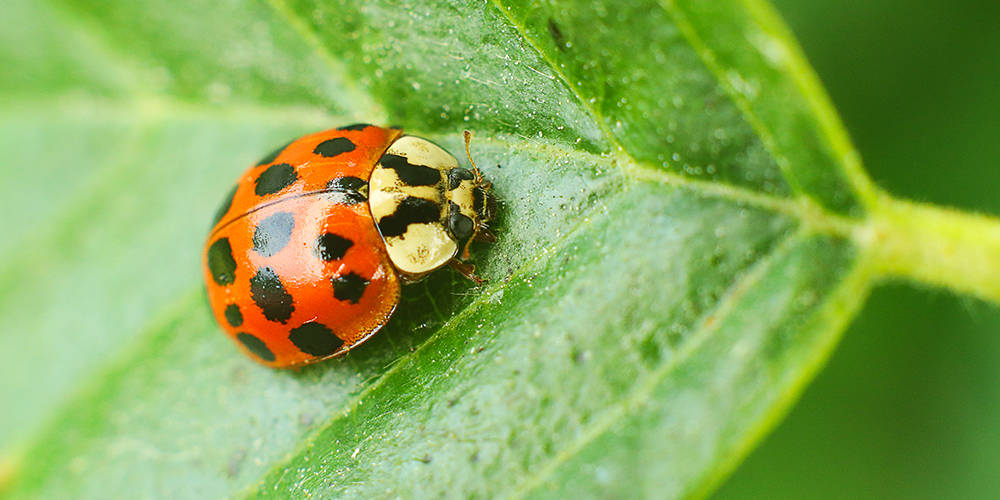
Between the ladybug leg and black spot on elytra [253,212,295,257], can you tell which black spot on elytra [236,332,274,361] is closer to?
black spot on elytra [253,212,295,257]

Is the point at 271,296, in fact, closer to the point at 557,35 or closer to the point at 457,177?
the point at 457,177

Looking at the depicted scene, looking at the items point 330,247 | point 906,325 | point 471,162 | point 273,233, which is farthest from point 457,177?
point 906,325

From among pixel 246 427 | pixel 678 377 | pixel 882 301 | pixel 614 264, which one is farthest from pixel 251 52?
pixel 882 301

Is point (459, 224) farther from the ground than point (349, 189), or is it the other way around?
→ point (349, 189)

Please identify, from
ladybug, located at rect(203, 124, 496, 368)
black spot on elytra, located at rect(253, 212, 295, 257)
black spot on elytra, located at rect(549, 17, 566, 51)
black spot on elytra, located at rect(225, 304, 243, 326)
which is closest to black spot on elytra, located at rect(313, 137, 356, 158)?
ladybug, located at rect(203, 124, 496, 368)

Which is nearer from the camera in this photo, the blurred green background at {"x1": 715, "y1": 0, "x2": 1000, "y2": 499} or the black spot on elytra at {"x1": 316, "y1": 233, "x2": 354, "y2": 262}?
the black spot on elytra at {"x1": 316, "y1": 233, "x2": 354, "y2": 262}

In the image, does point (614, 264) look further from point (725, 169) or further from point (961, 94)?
point (961, 94)
